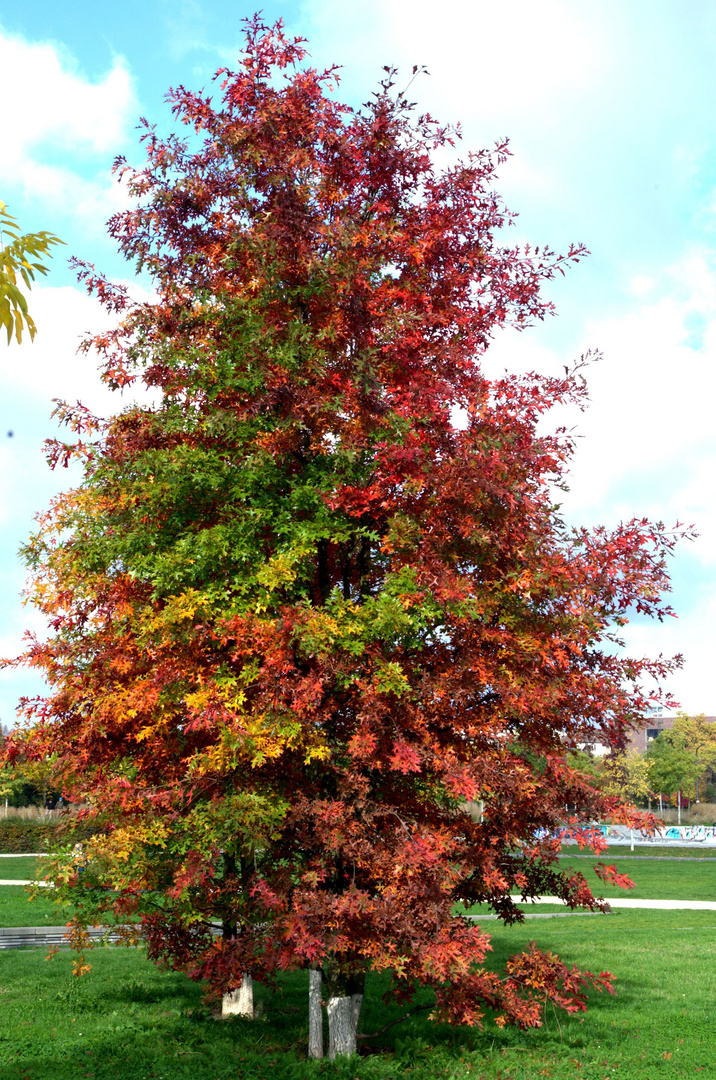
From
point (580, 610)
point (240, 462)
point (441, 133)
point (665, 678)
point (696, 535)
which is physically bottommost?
point (665, 678)

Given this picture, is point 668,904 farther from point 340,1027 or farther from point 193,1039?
point 340,1027

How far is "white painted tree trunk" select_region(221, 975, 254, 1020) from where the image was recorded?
41.0 ft

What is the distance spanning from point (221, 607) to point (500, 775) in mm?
3073

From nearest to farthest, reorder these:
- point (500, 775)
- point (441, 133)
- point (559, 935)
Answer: point (500, 775) → point (441, 133) → point (559, 935)

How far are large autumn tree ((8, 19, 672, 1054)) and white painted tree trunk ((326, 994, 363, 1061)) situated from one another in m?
0.04

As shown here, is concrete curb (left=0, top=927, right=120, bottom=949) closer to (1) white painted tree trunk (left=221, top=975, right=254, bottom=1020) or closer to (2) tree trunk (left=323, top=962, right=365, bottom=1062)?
(1) white painted tree trunk (left=221, top=975, right=254, bottom=1020)

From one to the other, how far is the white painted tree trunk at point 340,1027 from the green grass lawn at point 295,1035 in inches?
12.9

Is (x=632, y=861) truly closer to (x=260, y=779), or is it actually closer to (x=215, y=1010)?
(x=215, y=1010)

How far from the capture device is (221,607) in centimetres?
902

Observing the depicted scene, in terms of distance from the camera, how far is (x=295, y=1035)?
11695 mm

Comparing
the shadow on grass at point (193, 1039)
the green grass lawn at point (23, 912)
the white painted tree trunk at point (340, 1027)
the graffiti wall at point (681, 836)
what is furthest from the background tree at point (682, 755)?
the white painted tree trunk at point (340, 1027)

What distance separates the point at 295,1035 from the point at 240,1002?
3.88ft

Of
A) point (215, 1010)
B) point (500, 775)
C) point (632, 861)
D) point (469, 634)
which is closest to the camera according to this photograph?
point (500, 775)

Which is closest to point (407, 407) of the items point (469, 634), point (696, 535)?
point (469, 634)
